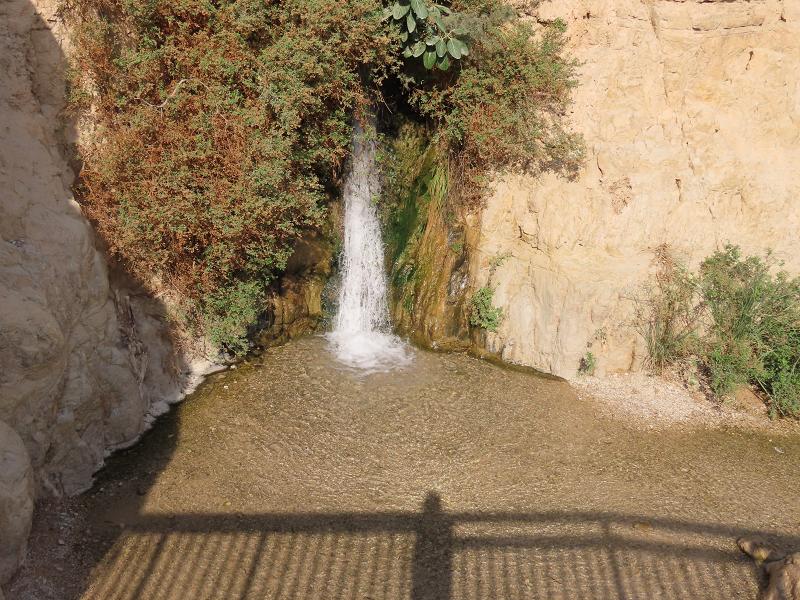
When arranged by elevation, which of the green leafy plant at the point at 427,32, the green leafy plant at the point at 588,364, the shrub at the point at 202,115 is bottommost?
the green leafy plant at the point at 588,364

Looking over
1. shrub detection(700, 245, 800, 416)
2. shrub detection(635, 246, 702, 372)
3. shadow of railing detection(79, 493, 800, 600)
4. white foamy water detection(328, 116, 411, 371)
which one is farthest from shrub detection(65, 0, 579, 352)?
shadow of railing detection(79, 493, 800, 600)

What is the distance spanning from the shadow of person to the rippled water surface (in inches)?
0.6

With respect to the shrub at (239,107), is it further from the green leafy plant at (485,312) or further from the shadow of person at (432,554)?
the shadow of person at (432,554)

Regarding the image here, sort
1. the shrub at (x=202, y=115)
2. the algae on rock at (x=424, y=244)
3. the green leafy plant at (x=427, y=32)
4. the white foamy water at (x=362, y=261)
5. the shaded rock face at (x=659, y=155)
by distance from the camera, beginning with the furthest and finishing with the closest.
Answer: the white foamy water at (x=362, y=261) → the algae on rock at (x=424, y=244) → the shaded rock face at (x=659, y=155) → the green leafy plant at (x=427, y=32) → the shrub at (x=202, y=115)

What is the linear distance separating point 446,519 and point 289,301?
4086 millimetres

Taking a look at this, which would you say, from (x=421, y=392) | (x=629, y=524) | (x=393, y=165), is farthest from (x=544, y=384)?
(x=393, y=165)

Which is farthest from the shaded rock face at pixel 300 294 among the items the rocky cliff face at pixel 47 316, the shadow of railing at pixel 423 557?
the shadow of railing at pixel 423 557

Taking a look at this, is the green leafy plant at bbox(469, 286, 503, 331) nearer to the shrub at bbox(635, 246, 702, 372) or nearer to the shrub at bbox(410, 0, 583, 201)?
the shrub at bbox(410, 0, 583, 201)

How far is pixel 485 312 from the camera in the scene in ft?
26.8

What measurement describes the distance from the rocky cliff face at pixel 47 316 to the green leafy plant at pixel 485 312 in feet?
13.9

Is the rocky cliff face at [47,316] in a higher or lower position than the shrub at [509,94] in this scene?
lower

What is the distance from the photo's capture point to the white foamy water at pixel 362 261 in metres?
8.57

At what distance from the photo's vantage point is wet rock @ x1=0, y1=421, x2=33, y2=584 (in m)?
4.05

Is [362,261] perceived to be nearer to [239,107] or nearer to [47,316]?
[239,107]
